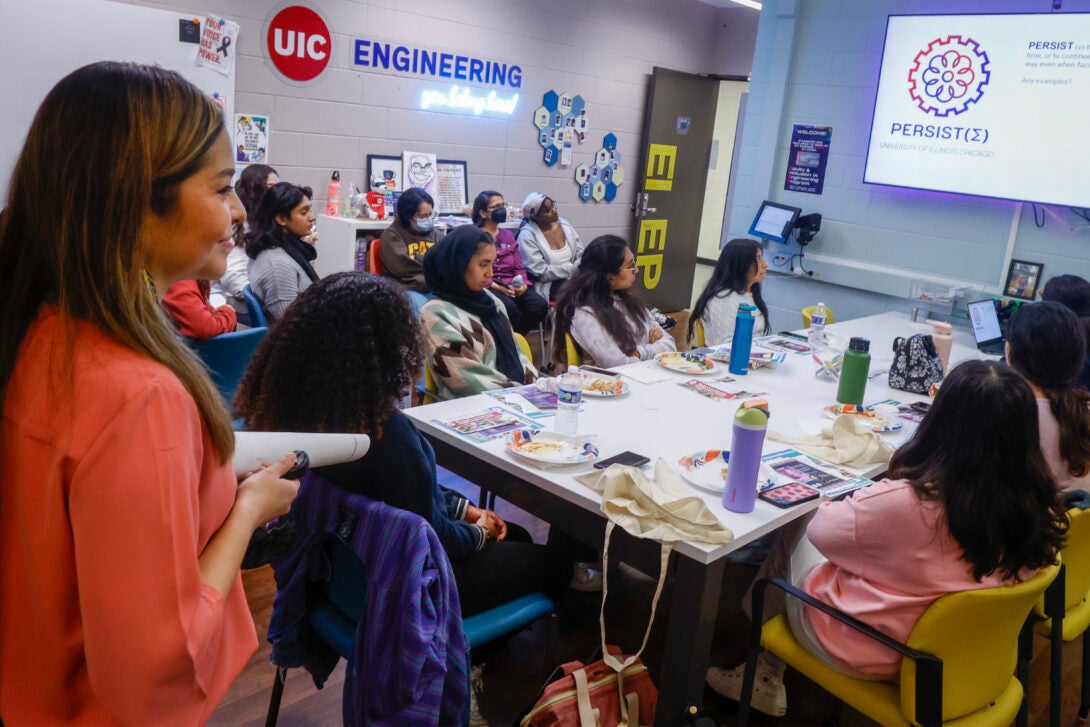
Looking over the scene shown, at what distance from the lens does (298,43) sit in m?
4.86

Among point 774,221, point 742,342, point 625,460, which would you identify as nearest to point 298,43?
point 774,221

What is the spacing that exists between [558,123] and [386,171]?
1.74 metres

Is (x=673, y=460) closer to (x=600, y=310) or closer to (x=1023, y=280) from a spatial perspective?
(x=600, y=310)

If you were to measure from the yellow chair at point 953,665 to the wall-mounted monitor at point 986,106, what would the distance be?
11.6 ft

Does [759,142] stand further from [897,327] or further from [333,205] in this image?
[333,205]

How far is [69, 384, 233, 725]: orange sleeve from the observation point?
765mm

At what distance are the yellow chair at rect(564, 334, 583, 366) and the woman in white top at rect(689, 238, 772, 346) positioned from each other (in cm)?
79

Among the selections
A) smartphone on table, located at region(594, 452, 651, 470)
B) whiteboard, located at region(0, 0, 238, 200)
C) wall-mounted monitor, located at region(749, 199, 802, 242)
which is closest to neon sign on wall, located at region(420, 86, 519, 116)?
whiteboard, located at region(0, 0, 238, 200)

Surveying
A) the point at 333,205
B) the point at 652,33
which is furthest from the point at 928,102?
the point at 333,205

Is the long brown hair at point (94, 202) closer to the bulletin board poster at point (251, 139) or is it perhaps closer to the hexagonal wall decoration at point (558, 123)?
the bulletin board poster at point (251, 139)

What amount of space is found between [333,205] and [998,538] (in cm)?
436

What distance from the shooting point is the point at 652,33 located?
723 cm

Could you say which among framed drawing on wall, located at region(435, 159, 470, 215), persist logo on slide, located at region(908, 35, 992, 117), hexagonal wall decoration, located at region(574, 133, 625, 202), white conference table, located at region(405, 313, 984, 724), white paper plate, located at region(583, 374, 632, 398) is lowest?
white conference table, located at region(405, 313, 984, 724)

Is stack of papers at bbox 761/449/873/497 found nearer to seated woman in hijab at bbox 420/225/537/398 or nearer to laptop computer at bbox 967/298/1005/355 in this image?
seated woman in hijab at bbox 420/225/537/398
